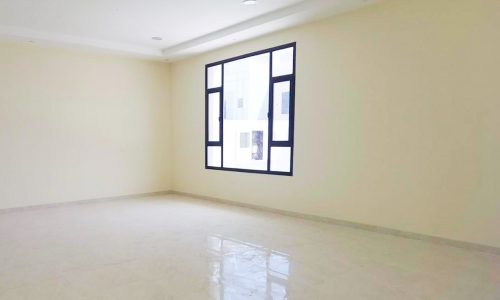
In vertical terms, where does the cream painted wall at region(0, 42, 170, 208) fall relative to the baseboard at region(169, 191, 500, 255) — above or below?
above

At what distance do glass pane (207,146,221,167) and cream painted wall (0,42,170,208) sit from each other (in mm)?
1304

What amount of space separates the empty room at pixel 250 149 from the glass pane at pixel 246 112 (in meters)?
0.03

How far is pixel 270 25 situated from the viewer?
4.96m

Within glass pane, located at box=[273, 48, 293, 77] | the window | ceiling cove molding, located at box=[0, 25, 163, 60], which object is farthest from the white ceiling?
the window

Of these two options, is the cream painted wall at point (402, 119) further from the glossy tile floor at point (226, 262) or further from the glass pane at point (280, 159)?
the glossy tile floor at point (226, 262)

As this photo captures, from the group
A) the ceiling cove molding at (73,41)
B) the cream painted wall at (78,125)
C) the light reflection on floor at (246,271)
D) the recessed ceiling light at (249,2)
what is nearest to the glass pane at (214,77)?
the ceiling cove molding at (73,41)

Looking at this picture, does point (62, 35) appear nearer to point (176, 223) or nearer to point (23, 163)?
point (23, 163)

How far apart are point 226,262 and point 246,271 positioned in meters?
0.29

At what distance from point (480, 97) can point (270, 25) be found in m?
2.84

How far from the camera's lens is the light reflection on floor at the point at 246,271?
2566mm

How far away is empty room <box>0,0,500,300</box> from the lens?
3.03 meters

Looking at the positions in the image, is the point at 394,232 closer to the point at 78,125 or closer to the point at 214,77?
the point at 214,77

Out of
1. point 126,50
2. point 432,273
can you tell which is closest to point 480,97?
point 432,273

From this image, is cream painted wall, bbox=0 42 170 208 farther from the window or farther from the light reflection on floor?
the light reflection on floor
